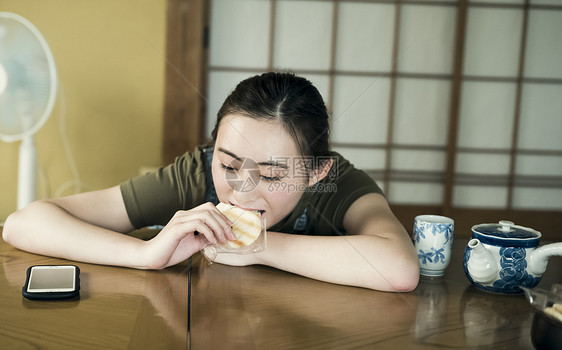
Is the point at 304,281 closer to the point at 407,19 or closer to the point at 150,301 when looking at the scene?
the point at 150,301

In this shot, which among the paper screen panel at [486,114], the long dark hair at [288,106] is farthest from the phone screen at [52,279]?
the paper screen panel at [486,114]

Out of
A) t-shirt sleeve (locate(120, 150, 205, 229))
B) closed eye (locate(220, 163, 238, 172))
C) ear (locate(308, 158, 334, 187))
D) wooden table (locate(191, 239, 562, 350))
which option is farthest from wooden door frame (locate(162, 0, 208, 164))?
wooden table (locate(191, 239, 562, 350))

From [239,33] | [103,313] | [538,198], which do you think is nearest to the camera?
[103,313]

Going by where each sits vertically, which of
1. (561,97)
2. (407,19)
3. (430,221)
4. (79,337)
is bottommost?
(79,337)

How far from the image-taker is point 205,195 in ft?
5.11

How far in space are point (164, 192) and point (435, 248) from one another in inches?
28.1

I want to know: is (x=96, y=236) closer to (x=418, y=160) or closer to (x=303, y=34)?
(x=303, y=34)

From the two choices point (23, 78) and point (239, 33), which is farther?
point (239, 33)

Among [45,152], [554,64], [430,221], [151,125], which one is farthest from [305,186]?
[554,64]

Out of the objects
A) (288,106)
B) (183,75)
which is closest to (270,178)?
(288,106)

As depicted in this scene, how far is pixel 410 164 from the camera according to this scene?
3.38 m

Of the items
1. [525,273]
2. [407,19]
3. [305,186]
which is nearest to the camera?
[525,273]

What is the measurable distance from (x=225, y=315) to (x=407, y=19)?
8.61ft

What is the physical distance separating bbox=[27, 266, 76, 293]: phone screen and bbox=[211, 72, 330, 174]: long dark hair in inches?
19.5
